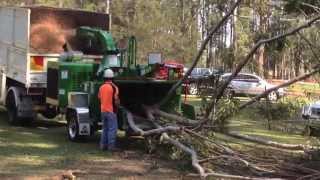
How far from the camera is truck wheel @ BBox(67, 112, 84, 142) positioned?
14945 mm

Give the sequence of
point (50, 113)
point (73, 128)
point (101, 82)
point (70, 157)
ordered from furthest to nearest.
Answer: point (50, 113)
point (73, 128)
point (101, 82)
point (70, 157)

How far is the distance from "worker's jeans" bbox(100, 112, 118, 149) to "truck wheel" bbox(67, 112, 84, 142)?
109 centimetres

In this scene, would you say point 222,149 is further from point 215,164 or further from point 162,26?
point 162,26

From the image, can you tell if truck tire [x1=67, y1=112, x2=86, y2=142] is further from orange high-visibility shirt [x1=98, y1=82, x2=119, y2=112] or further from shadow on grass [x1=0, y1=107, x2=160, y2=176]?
orange high-visibility shirt [x1=98, y1=82, x2=119, y2=112]

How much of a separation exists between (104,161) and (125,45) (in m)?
4.10

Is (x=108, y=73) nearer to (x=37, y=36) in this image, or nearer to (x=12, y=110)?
(x=37, y=36)

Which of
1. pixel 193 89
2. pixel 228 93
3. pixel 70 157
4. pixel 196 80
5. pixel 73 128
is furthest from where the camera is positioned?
pixel 73 128

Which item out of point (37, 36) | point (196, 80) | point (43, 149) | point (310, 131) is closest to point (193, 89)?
point (196, 80)

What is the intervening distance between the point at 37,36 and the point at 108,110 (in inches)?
188

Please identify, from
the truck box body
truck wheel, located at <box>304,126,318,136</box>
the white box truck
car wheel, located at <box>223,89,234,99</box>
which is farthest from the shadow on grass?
truck wheel, located at <box>304,126,318,136</box>

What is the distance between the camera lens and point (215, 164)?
11.6m

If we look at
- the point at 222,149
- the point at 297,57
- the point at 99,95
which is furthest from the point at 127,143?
the point at 297,57

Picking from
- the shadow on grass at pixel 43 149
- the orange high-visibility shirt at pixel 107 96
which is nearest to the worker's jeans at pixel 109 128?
the orange high-visibility shirt at pixel 107 96

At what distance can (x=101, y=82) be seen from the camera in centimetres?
1484
